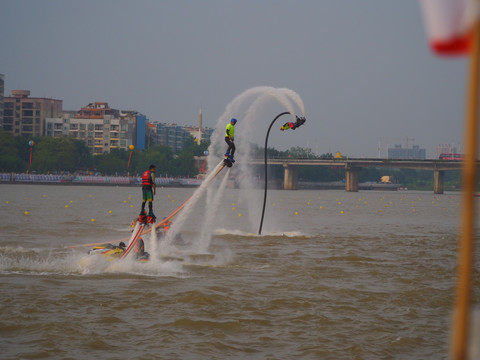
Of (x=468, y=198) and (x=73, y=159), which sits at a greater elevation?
(x=73, y=159)

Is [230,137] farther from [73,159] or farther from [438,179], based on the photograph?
[73,159]

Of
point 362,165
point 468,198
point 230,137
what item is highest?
point 362,165

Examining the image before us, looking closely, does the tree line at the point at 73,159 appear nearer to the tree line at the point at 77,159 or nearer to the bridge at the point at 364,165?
the tree line at the point at 77,159

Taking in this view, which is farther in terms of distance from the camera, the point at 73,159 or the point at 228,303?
the point at 73,159

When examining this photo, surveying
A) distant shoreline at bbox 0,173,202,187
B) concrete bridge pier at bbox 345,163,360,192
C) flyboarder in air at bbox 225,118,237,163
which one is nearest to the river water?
flyboarder in air at bbox 225,118,237,163

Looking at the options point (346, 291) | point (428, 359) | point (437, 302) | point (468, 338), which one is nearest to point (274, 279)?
point (346, 291)

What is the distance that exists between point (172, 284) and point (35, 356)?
25.7ft

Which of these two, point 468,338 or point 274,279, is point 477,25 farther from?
point 274,279

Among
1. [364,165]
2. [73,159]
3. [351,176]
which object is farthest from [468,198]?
[73,159]

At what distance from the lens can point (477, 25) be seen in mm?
2811

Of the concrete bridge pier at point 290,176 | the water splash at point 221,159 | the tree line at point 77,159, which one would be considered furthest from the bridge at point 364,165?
the water splash at point 221,159

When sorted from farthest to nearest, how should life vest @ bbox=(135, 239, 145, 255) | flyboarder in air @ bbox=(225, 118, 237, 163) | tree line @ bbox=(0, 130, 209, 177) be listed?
tree line @ bbox=(0, 130, 209, 177) → flyboarder in air @ bbox=(225, 118, 237, 163) → life vest @ bbox=(135, 239, 145, 255)

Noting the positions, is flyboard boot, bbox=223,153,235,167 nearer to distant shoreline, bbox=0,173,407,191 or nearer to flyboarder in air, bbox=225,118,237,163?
flyboarder in air, bbox=225,118,237,163

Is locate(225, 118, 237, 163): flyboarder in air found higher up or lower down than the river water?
higher up
